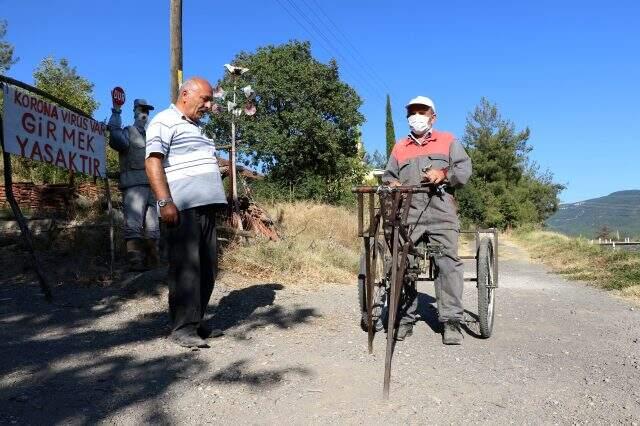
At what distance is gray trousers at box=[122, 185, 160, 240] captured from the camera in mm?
6285

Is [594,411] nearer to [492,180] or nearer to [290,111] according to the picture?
[290,111]

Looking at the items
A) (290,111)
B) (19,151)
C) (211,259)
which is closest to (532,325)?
(211,259)

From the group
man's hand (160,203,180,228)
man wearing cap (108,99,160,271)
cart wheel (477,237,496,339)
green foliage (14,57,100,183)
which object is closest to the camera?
man's hand (160,203,180,228)

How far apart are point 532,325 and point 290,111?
2559cm

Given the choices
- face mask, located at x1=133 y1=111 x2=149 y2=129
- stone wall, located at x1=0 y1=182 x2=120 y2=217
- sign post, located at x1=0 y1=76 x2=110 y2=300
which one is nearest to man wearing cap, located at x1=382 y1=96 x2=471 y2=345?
sign post, located at x1=0 y1=76 x2=110 y2=300

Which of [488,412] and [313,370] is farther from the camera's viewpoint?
[313,370]

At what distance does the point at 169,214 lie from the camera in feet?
12.0

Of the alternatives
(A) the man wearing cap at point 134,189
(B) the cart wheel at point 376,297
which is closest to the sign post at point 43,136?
(A) the man wearing cap at point 134,189

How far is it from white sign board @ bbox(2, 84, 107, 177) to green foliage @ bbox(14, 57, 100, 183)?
4804mm

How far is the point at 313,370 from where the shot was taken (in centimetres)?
345

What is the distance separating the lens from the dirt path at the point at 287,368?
2770mm

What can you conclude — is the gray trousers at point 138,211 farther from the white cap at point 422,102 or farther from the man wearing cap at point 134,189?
the white cap at point 422,102

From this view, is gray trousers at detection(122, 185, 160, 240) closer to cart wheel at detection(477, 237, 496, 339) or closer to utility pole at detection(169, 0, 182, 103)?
utility pole at detection(169, 0, 182, 103)

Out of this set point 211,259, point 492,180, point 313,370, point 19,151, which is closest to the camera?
point 313,370
